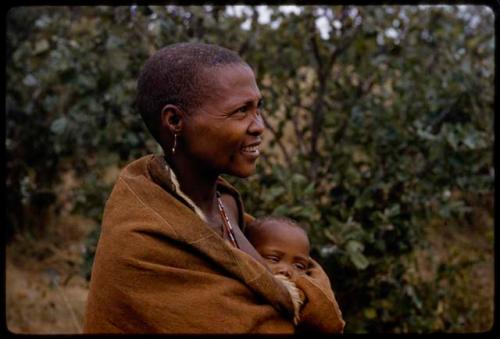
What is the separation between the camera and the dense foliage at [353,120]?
10.6 feet

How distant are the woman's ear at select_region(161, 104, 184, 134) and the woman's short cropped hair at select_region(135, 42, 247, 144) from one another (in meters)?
0.01

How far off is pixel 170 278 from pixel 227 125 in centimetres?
36

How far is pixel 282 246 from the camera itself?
1816mm

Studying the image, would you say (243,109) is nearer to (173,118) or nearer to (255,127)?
(255,127)

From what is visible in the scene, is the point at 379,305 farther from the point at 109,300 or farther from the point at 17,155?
the point at 17,155

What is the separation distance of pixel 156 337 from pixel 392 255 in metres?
2.13

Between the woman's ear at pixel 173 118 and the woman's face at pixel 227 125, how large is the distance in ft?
0.05

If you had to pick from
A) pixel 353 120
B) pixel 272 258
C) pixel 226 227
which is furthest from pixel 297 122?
pixel 226 227

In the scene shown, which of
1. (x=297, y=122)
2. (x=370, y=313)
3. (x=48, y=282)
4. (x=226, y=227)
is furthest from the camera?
(x=48, y=282)

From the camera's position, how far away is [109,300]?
1.46 meters

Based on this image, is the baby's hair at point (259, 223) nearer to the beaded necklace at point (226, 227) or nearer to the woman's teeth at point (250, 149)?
the beaded necklace at point (226, 227)

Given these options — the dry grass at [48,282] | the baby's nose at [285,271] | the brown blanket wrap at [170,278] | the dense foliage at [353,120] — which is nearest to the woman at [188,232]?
the brown blanket wrap at [170,278]

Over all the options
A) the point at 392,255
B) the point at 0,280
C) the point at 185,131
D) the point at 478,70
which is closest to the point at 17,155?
the point at 0,280

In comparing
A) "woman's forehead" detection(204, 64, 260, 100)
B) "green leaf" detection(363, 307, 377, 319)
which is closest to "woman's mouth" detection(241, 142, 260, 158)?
"woman's forehead" detection(204, 64, 260, 100)
